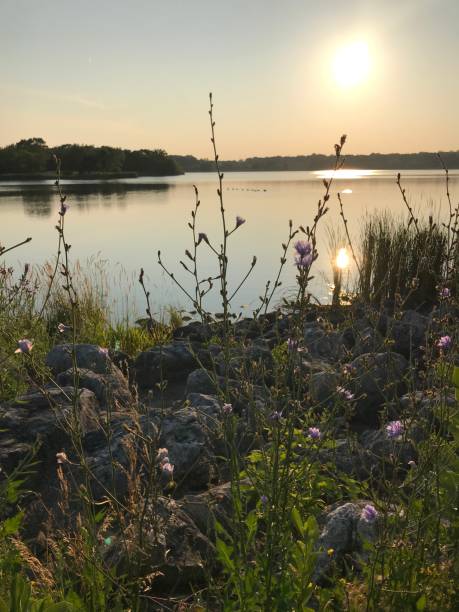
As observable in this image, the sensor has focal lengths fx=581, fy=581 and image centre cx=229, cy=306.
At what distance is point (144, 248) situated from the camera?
18.7 m

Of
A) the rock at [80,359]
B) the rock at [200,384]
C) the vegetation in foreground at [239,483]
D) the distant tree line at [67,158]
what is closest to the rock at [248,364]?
the vegetation in foreground at [239,483]

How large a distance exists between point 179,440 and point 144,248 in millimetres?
15774

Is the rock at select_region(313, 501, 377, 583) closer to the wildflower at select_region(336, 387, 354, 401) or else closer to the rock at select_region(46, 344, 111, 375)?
the wildflower at select_region(336, 387, 354, 401)

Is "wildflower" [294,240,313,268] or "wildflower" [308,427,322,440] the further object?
"wildflower" [308,427,322,440]

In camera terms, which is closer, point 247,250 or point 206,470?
point 206,470

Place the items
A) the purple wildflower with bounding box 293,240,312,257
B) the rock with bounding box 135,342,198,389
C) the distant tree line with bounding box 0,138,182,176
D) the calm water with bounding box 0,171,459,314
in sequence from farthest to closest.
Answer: the distant tree line with bounding box 0,138,182,176, the calm water with bounding box 0,171,459,314, the rock with bounding box 135,342,198,389, the purple wildflower with bounding box 293,240,312,257

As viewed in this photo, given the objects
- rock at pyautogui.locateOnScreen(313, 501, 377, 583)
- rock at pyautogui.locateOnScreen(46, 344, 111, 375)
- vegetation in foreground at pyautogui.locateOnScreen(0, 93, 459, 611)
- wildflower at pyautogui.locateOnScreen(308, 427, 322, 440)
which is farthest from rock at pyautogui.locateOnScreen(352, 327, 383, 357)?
rock at pyautogui.locateOnScreen(46, 344, 111, 375)

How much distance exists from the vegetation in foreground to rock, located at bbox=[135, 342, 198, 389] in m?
0.61

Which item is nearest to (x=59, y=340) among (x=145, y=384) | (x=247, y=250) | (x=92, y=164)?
(x=145, y=384)

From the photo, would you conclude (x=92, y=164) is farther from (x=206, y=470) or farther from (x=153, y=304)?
(x=206, y=470)

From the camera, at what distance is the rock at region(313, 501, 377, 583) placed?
246 cm

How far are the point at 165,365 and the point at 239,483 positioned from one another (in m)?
3.56

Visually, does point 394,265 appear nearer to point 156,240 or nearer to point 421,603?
point 421,603

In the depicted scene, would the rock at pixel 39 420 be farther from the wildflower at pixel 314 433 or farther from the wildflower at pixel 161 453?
the wildflower at pixel 314 433
